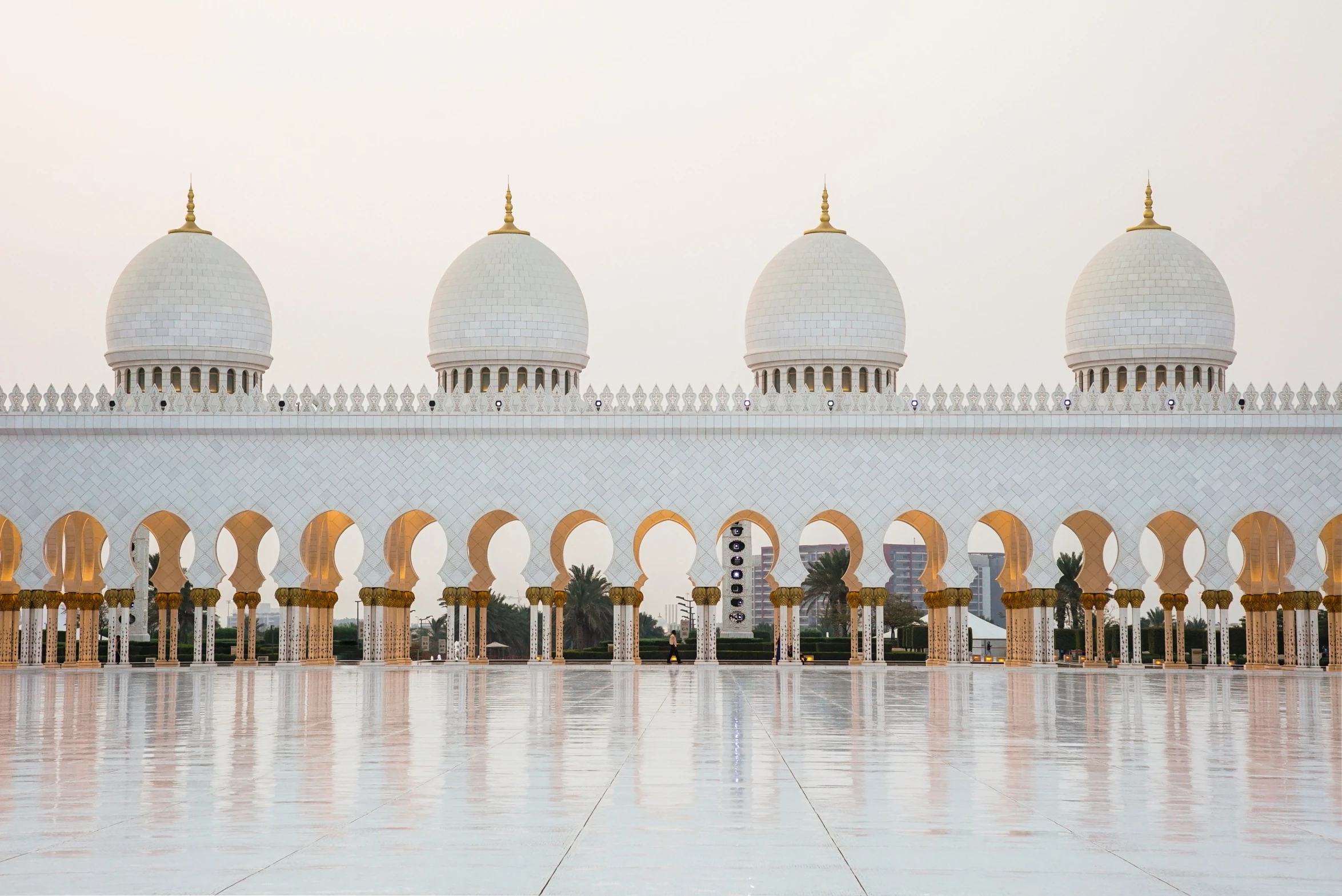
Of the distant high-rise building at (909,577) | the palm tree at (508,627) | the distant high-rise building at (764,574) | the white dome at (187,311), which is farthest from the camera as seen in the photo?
the distant high-rise building at (909,577)

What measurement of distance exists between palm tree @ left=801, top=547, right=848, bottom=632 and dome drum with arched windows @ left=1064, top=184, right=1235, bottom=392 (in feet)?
48.5

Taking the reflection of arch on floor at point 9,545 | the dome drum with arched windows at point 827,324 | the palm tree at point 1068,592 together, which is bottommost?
the palm tree at point 1068,592

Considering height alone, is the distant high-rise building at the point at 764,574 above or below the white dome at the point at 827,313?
below

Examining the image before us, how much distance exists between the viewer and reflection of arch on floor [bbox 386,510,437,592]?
29438 mm

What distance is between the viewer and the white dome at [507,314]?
29.8 meters

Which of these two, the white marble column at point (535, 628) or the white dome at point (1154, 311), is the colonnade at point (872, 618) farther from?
the white dome at point (1154, 311)

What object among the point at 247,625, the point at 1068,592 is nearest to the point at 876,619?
the point at 247,625

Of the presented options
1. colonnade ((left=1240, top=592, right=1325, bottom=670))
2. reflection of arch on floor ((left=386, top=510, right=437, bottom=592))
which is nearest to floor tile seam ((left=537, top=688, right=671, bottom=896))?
reflection of arch on floor ((left=386, top=510, right=437, bottom=592))

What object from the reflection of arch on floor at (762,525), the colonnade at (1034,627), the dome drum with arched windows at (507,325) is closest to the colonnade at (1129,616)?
the colonnade at (1034,627)

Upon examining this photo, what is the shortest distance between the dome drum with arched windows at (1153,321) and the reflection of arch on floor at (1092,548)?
8.42 ft

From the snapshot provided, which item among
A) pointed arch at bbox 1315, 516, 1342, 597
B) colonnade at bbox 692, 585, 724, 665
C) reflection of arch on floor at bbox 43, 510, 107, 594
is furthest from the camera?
reflection of arch on floor at bbox 43, 510, 107, 594

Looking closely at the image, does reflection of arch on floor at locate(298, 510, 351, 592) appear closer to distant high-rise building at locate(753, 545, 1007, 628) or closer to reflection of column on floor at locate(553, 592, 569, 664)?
reflection of column on floor at locate(553, 592, 569, 664)

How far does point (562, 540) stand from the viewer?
3011 cm

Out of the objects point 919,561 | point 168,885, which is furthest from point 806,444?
point 919,561
